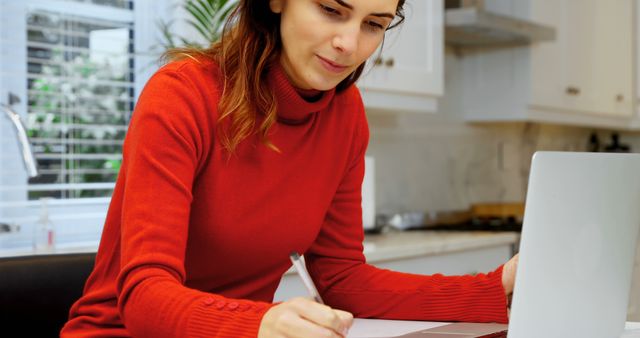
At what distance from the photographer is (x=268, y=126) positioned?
1.25 m

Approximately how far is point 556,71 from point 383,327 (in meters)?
2.77

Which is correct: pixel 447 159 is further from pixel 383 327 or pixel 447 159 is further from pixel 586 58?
pixel 383 327

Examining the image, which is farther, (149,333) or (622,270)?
(622,270)

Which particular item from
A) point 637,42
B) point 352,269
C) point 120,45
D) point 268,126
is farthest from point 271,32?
point 637,42

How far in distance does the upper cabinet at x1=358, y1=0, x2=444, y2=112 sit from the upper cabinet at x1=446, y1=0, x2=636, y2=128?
1.91 feet

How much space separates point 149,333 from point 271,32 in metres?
0.48

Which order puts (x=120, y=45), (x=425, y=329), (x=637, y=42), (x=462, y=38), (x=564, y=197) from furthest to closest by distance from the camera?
(x=637, y=42) → (x=462, y=38) → (x=120, y=45) → (x=425, y=329) → (x=564, y=197)

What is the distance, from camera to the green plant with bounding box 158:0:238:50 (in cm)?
228

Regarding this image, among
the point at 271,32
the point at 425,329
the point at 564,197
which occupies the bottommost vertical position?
the point at 425,329

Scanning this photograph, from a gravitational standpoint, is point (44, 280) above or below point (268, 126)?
below

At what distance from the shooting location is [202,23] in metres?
2.32

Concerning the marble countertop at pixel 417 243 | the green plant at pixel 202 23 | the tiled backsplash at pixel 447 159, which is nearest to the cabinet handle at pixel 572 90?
the tiled backsplash at pixel 447 159

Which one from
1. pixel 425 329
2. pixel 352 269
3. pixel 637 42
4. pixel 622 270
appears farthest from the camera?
pixel 637 42

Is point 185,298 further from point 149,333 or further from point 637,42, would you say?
point 637,42
